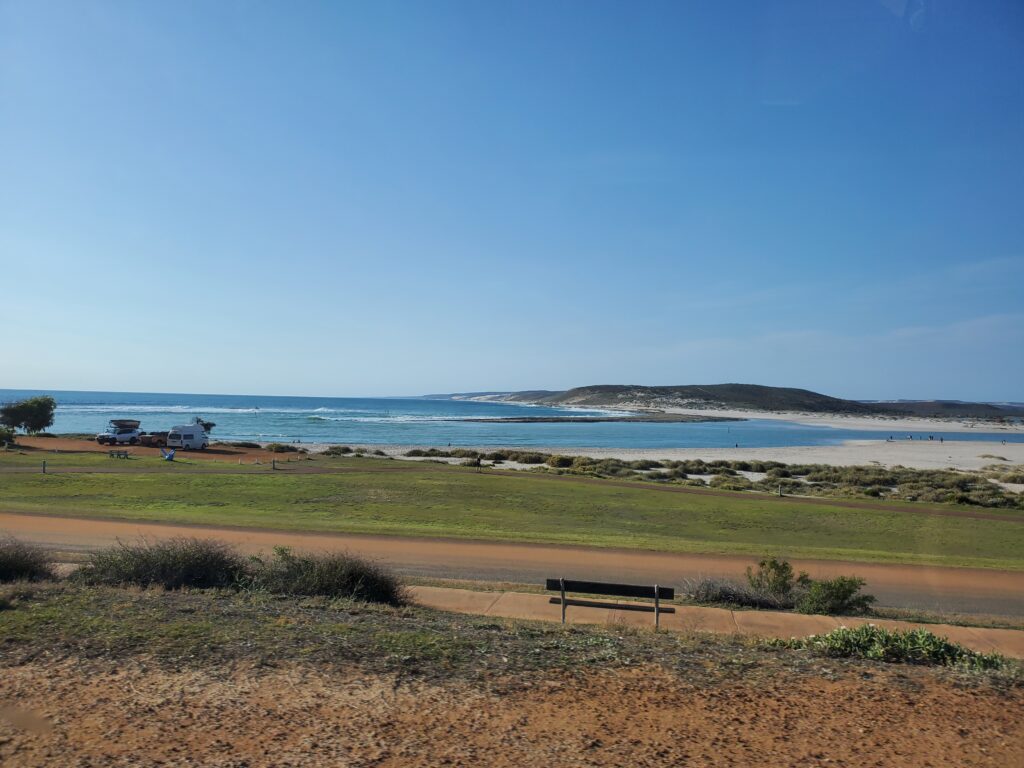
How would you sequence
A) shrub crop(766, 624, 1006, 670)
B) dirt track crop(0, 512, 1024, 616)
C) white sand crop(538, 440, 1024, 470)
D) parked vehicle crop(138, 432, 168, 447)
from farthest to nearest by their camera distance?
white sand crop(538, 440, 1024, 470), parked vehicle crop(138, 432, 168, 447), dirt track crop(0, 512, 1024, 616), shrub crop(766, 624, 1006, 670)

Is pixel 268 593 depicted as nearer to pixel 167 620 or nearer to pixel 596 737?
pixel 167 620

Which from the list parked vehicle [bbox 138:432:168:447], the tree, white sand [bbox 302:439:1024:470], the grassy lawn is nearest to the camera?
the grassy lawn

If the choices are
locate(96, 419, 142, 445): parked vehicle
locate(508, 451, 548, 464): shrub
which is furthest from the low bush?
locate(96, 419, 142, 445): parked vehicle

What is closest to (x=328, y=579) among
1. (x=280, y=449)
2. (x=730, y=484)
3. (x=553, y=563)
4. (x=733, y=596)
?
(x=553, y=563)

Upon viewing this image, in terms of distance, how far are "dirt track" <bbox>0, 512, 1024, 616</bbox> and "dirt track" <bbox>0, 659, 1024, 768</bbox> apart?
340 inches

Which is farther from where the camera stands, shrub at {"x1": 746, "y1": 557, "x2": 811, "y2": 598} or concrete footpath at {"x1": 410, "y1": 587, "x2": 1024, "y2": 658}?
shrub at {"x1": 746, "y1": 557, "x2": 811, "y2": 598}

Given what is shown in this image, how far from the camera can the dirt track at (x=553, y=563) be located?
15.3 meters

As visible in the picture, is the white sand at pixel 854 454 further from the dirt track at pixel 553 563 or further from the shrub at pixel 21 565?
the shrub at pixel 21 565

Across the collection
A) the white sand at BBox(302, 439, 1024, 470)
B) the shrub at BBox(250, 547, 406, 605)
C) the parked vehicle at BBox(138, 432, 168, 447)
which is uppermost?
the shrub at BBox(250, 547, 406, 605)

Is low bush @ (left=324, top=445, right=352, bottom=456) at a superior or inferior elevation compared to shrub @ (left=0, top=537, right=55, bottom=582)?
inferior

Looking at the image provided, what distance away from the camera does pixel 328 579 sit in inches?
428

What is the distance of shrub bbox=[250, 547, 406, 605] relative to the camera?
10.8 metres

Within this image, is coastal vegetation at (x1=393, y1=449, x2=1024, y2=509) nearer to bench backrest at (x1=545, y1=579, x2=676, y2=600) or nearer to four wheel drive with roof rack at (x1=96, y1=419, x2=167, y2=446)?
four wheel drive with roof rack at (x1=96, y1=419, x2=167, y2=446)

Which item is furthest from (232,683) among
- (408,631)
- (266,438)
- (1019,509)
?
(266,438)
